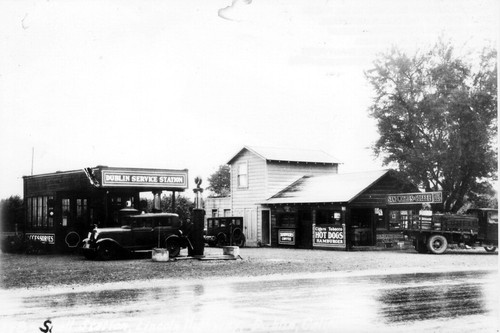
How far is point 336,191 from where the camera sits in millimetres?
30594

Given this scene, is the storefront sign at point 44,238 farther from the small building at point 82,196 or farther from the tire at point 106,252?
the tire at point 106,252

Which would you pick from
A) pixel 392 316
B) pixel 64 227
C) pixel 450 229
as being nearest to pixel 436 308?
pixel 392 316

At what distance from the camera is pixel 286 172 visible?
1375 inches

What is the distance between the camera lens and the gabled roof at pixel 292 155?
3456 centimetres

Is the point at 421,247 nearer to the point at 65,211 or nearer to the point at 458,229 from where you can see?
the point at 458,229

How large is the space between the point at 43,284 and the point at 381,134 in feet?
65.0

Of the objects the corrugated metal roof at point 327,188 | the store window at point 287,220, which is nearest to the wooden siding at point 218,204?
the corrugated metal roof at point 327,188

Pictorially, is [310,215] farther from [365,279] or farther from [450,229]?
[365,279]

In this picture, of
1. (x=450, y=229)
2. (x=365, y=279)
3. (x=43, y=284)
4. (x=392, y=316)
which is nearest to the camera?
(x=392, y=316)

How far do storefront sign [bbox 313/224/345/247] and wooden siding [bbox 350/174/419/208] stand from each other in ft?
4.65

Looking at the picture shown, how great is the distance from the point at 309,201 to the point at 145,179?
333 inches

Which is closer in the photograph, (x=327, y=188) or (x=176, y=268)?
(x=176, y=268)

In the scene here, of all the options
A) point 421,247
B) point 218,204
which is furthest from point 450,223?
point 218,204

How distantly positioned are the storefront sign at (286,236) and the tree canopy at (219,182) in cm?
3319
